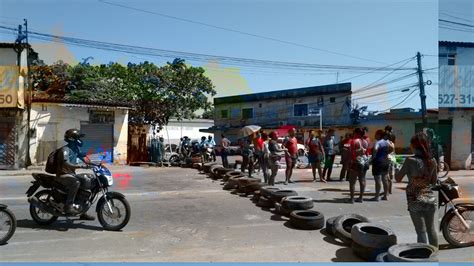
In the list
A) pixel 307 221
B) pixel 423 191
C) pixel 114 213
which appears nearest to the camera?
pixel 423 191

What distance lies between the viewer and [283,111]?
1105 inches

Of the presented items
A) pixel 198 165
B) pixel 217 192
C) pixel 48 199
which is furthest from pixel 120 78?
pixel 48 199

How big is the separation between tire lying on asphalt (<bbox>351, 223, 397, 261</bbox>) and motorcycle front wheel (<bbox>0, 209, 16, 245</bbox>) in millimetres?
5032

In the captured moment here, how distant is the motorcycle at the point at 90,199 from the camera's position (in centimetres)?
705

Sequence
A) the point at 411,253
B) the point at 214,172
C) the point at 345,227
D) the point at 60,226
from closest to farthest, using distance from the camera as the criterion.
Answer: the point at 411,253 → the point at 345,227 → the point at 60,226 → the point at 214,172

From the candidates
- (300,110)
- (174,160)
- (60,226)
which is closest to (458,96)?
(60,226)

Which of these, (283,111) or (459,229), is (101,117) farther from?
(459,229)

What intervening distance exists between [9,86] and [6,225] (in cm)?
1215

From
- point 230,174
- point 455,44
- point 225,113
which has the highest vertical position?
point 455,44

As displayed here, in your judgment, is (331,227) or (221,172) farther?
(221,172)

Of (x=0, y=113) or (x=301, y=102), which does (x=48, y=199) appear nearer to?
A: (x=0, y=113)

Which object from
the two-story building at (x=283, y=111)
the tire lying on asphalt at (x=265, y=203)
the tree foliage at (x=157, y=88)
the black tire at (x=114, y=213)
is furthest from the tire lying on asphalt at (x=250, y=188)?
the tree foliage at (x=157, y=88)

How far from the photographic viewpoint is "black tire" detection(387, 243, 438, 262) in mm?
4781

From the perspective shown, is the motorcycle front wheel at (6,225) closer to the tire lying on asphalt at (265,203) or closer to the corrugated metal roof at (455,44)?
the tire lying on asphalt at (265,203)
